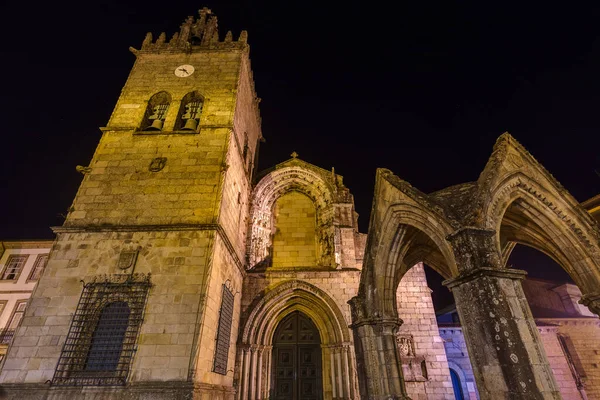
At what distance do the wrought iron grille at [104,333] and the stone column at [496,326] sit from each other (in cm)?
684

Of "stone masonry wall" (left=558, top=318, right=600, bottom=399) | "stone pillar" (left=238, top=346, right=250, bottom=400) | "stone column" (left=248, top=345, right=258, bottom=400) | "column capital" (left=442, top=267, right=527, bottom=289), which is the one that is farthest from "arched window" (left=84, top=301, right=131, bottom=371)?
"stone masonry wall" (left=558, top=318, right=600, bottom=399)

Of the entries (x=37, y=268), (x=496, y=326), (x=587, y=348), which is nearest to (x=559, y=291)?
(x=587, y=348)

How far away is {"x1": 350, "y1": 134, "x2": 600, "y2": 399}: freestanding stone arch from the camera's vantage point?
3879 millimetres

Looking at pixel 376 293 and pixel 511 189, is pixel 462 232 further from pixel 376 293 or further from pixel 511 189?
pixel 376 293

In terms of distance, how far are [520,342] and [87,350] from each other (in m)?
8.41

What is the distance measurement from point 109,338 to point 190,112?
7.80 m

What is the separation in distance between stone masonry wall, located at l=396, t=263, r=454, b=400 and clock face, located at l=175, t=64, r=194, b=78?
11.7 meters

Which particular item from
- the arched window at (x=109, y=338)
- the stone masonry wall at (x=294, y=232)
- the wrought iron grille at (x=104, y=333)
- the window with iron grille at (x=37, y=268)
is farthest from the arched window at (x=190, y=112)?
the window with iron grille at (x=37, y=268)

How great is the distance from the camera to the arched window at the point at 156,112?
1082cm

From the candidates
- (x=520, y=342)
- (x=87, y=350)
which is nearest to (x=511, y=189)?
(x=520, y=342)

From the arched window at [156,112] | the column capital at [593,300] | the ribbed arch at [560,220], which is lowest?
the column capital at [593,300]

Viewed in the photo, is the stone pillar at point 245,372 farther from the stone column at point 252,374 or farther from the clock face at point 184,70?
the clock face at point 184,70

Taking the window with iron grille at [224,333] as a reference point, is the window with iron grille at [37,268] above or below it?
above

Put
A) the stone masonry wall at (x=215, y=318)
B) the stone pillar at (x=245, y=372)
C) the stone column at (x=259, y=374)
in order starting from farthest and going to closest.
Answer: the stone column at (x=259, y=374)
the stone pillar at (x=245, y=372)
the stone masonry wall at (x=215, y=318)
